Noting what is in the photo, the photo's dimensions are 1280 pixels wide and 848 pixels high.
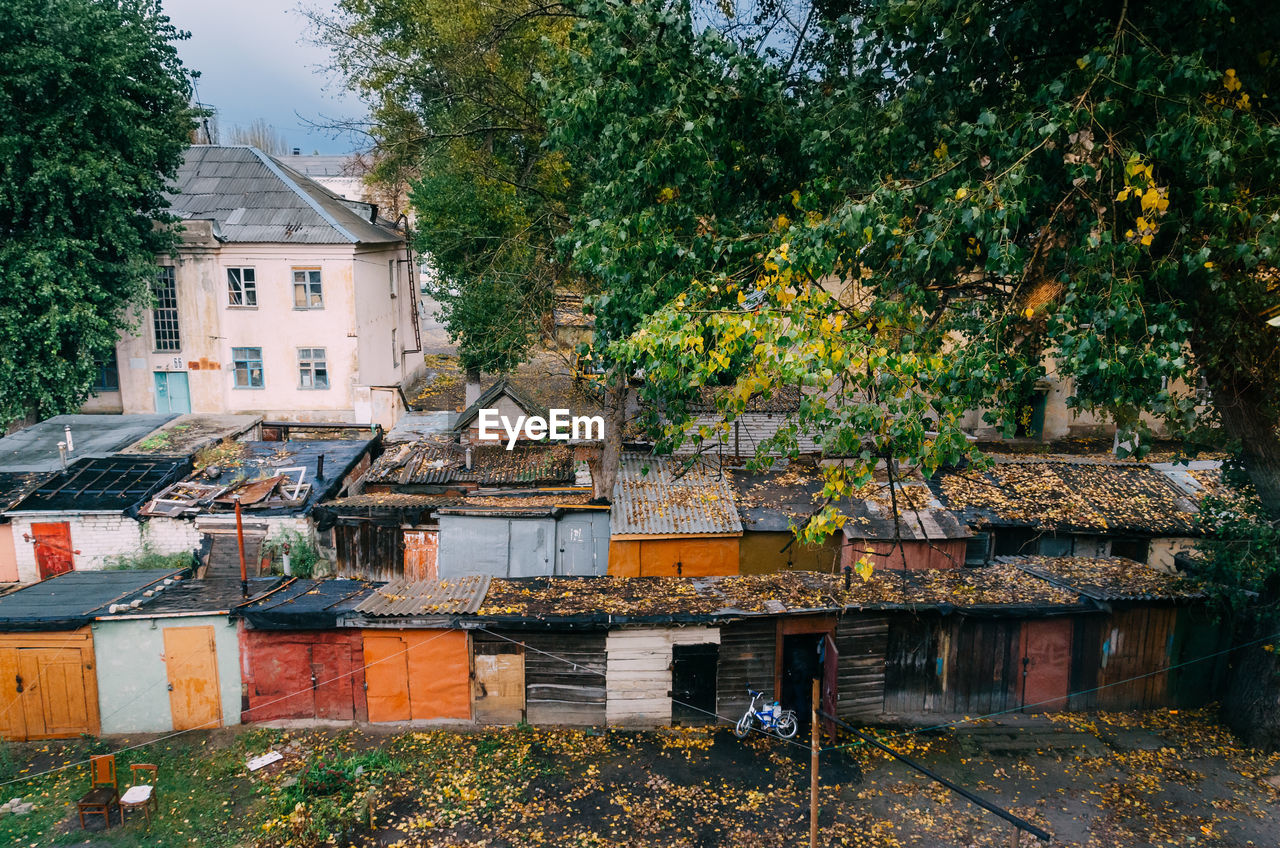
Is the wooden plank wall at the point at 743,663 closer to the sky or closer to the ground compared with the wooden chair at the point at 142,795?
closer to the sky

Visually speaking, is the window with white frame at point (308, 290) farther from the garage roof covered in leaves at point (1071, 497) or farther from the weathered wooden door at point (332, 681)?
the garage roof covered in leaves at point (1071, 497)

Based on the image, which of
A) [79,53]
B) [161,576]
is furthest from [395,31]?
[161,576]

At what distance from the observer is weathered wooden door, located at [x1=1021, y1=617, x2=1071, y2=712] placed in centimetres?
1447

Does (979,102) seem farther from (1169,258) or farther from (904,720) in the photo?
(904,720)

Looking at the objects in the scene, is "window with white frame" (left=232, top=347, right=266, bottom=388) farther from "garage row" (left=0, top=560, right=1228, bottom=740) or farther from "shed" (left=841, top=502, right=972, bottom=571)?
"shed" (left=841, top=502, right=972, bottom=571)

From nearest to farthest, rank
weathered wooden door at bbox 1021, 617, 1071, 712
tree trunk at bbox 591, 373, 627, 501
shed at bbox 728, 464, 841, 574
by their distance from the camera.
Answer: weathered wooden door at bbox 1021, 617, 1071, 712 < shed at bbox 728, 464, 841, 574 < tree trunk at bbox 591, 373, 627, 501

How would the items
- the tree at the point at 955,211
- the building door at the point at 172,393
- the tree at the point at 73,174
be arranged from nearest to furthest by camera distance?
the tree at the point at 955,211 → the tree at the point at 73,174 → the building door at the point at 172,393

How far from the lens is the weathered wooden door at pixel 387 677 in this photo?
13.9 m

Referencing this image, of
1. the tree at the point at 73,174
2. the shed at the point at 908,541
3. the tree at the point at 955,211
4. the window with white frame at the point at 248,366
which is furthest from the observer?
the window with white frame at the point at 248,366

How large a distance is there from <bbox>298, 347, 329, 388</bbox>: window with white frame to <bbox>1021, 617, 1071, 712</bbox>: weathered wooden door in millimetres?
23218

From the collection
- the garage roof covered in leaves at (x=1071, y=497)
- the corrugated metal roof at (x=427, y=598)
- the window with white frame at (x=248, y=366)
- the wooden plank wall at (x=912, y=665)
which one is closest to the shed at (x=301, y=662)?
the corrugated metal roof at (x=427, y=598)

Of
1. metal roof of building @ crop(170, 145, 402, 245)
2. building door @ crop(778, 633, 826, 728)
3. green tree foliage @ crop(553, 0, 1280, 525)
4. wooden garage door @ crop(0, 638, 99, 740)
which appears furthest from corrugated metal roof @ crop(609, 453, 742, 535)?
metal roof of building @ crop(170, 145, 402, 245)

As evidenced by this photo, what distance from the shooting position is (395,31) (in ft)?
96.2

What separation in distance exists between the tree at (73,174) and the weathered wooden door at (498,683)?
54.5 ft
